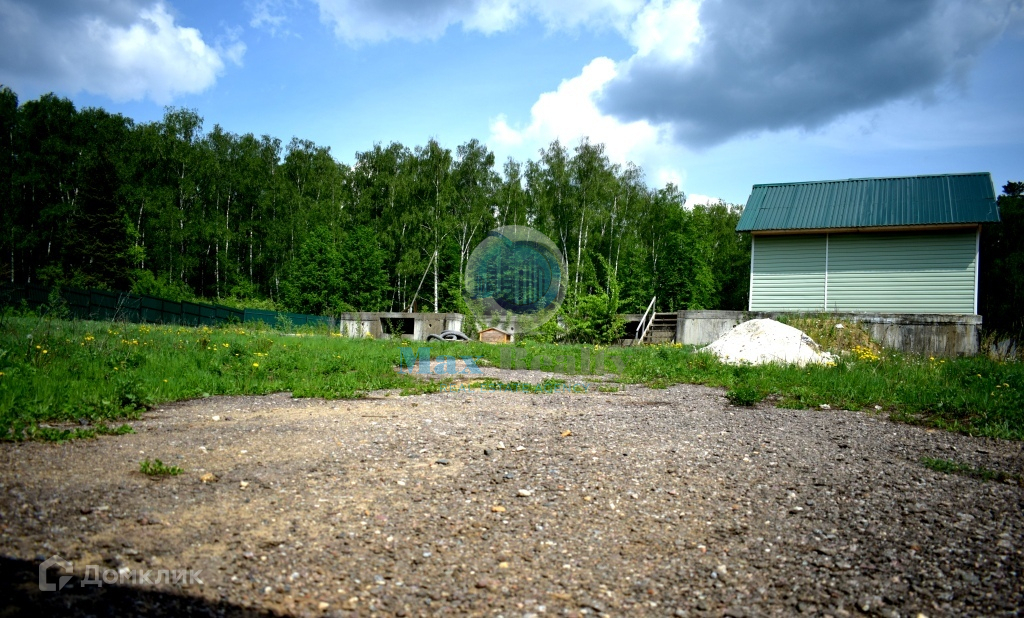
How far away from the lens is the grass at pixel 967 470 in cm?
399

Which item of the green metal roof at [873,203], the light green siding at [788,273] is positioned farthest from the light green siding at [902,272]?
the green metal roof at [873,203]

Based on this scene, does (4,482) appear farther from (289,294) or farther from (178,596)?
(289,294)

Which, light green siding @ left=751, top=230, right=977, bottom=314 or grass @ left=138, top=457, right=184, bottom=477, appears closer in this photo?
grass @ left=138, top=457, right=184, bottom=477

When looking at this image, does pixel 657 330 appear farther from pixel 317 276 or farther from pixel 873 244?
pixel 317 276

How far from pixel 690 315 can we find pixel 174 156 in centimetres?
3578

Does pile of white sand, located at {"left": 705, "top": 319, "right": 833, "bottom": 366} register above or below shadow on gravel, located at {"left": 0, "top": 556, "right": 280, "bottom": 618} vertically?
above

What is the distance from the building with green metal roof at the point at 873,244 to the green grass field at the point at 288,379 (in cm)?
785

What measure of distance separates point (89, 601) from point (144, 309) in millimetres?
30367

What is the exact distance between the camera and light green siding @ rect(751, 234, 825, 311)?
18891mm

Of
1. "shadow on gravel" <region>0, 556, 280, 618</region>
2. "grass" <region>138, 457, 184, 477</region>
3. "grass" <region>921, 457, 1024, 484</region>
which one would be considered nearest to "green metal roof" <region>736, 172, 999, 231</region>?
"grass" <region>921, 457, 1024, 484</region>

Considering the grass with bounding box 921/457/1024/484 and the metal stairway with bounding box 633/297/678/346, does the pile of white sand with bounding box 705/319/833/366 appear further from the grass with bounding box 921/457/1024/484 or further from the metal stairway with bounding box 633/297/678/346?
the metal stairway with bounding box 633/297/678/346

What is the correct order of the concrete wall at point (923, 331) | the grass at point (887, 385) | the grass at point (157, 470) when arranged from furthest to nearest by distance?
the concrete wall at point (923, 331) < the grass at point (887, 385) < the grass at point (157, 470)

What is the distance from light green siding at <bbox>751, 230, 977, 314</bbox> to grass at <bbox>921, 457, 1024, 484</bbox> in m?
15.3

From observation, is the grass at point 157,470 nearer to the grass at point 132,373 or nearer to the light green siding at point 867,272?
the grass at point 132,373
